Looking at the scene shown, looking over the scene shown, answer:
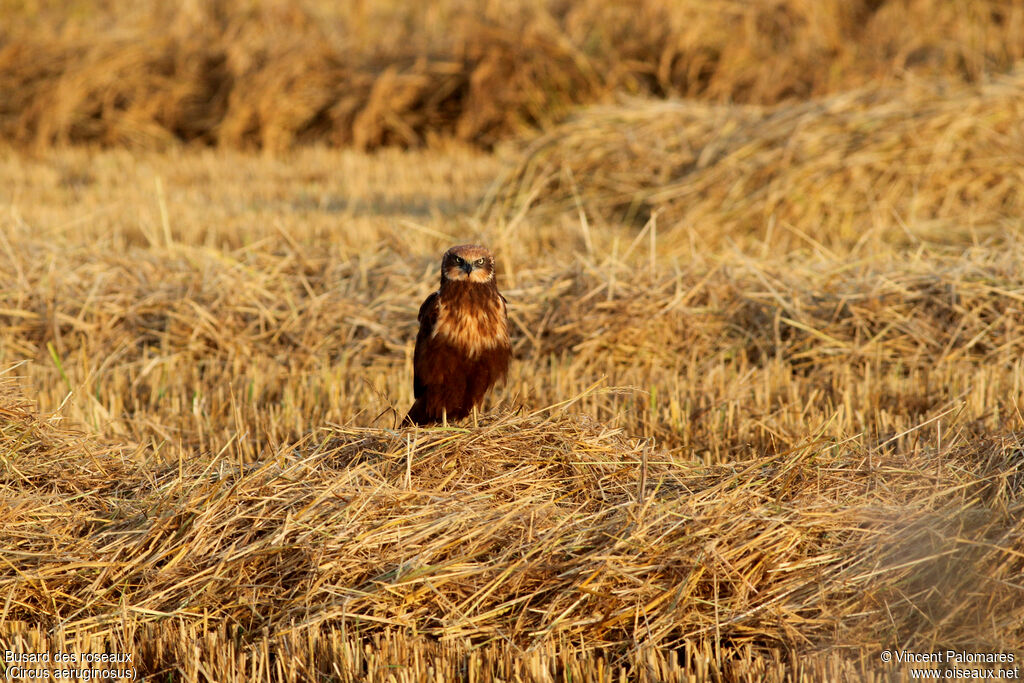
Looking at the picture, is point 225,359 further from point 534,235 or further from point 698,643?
point 698,643

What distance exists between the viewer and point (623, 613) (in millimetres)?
3127

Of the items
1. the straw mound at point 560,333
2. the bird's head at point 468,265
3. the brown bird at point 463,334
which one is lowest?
the straw mound at point 560,333

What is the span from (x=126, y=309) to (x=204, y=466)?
2.67m

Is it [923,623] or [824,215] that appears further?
[824,215]

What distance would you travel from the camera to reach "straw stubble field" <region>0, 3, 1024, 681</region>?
10.3ft

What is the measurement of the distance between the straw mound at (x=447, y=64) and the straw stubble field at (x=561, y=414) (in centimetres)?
151

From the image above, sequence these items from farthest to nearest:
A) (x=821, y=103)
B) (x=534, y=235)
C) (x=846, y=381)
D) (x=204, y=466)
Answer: (x=821, y=103) → (x=534, y=235) → (x=846, y=381) → (x=204, y=466)

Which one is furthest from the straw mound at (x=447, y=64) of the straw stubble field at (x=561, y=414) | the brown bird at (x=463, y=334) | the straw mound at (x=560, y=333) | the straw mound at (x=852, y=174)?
the brown bird at (x=463, y=334)

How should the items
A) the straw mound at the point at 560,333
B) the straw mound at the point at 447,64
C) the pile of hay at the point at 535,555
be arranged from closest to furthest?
the pile of hay at the point at 535,555 → the straw mound at the point at 560,333 → the straw mound at the point at 447,64

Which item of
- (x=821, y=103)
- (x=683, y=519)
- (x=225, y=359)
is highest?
(x=821, y=103)

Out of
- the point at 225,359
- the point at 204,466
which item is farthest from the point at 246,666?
the point at 225,359

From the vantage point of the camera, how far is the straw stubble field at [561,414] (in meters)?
3.14

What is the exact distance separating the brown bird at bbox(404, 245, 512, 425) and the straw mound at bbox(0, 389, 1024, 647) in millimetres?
759

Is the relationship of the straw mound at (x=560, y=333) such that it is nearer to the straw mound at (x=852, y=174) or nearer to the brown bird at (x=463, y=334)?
the brown bird at (x=463, y=334)
